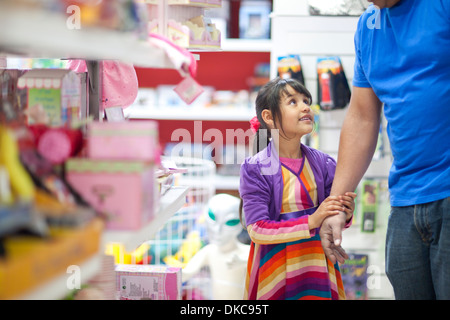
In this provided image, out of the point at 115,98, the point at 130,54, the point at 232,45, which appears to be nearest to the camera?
the point at 130,54

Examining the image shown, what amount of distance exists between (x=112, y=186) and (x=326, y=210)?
0.88 m

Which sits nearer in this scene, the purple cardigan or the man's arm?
the man's arm

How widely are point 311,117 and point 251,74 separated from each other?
9.62 feet

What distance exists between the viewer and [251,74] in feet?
15.9

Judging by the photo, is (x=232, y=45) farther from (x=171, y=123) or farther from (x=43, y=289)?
(x=43, y=289)

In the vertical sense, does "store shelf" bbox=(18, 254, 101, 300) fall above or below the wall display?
below

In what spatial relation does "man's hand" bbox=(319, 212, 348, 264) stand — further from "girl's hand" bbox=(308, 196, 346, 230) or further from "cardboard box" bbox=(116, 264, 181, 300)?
"cardboard box" bbox=(116, 264, 181, 300)

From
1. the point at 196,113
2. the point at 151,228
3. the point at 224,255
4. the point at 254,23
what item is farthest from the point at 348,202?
the point at 254,23

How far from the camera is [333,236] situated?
68.3 inches

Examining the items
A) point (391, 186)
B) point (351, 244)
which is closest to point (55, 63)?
point (391, 186)

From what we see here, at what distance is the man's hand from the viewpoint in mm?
1722

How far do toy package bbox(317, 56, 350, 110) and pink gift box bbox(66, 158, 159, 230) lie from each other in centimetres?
221

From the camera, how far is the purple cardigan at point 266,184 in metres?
1.85

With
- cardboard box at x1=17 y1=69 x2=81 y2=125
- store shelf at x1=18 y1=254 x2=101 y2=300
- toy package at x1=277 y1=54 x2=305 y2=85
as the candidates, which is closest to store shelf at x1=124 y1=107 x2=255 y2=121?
toy package at x1=277 y1=54 x2=305 y2=85
